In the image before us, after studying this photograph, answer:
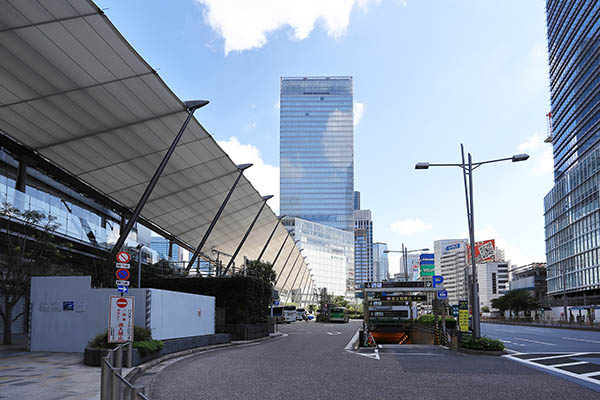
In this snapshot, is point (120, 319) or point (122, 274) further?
point (122, 274)

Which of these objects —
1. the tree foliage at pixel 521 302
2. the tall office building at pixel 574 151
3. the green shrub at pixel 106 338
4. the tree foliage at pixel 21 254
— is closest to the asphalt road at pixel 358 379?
the green shrub at pixel 106 338

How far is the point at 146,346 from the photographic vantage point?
56.8 feet

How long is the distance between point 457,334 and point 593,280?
7303 cm

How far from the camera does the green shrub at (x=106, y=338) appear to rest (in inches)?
A: 667

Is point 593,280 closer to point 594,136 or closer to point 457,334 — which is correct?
point 594,136

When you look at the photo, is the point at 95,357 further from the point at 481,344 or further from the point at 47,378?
the point at 481,344

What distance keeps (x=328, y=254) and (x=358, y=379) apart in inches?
5788

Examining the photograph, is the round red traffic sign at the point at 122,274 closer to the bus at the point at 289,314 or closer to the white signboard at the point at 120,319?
the white signboard at the point at 120,319

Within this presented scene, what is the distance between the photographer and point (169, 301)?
70.6 feet

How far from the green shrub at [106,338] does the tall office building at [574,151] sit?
7425cm

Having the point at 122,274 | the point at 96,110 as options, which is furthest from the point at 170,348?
the point at 96,110

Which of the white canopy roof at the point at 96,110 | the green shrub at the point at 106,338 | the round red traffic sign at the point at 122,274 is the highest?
the white canopy roof at the point at 96,110

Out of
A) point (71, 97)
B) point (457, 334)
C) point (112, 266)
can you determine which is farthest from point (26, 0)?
point (457, 334)

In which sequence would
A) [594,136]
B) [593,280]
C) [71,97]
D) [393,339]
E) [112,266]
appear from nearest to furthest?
[71,97]
[112,266]
[393,339]
[593,280]
[594,136]
